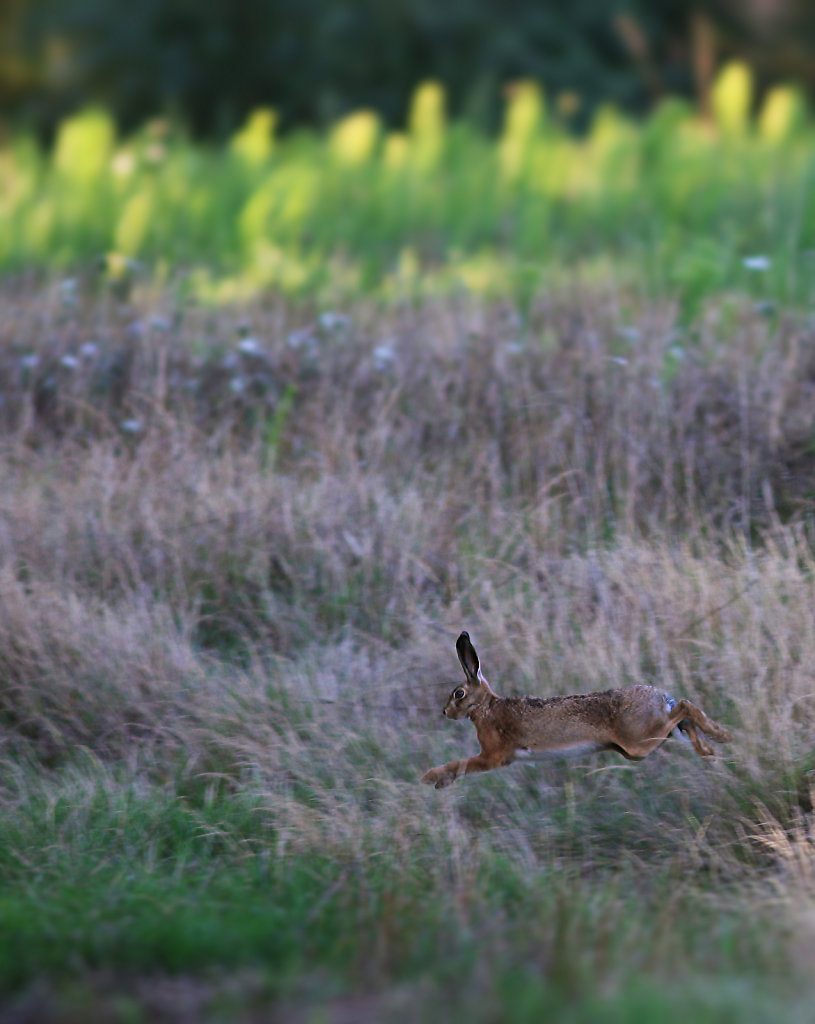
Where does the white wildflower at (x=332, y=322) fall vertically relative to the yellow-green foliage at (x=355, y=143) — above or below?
below

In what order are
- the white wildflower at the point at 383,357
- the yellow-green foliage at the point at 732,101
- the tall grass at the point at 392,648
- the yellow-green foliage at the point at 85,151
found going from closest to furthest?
the tall grass at the point at 392,648, the white wildflower at the point at 383,357, the yellow-green foliage at the point at 732,101, the yellow-green foliage at the point at 85,151

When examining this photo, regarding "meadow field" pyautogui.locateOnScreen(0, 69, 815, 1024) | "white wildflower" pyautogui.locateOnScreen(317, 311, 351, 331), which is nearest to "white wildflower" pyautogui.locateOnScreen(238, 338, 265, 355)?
"meadow field" pyautogui.locateOnScreen(0, 69, 815, 1024)

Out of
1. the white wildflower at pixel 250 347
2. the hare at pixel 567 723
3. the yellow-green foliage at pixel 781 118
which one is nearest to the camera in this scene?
the hare at pixel 567 723

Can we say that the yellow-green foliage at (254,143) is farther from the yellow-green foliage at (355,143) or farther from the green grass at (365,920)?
the green grass at (365,920)

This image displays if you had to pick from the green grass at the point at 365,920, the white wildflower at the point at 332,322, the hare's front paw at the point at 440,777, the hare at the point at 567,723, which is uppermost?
the white wildflower at the point at 332,322

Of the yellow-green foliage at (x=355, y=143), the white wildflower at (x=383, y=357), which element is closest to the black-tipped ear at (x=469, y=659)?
→ the white wildflower at (x=383, y=357)

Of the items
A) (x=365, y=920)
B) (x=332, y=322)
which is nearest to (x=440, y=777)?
(x=365, y=920)

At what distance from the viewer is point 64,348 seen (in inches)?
364

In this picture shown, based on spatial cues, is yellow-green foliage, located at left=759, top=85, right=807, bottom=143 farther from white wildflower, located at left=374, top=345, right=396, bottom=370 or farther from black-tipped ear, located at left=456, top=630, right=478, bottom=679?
black-tipped ear, located at left=456, top=630, right=478, bottom=679

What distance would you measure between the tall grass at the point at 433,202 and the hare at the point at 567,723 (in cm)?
574

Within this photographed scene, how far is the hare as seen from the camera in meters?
4.25

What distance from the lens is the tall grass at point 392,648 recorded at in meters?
3.64

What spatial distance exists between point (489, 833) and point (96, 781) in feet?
5.27

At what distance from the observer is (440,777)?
4348 millimetres
